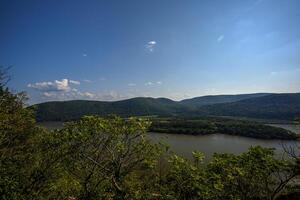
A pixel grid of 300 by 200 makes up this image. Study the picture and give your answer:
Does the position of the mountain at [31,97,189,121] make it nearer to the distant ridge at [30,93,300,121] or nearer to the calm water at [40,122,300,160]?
the distant ridge at [30,93,300,121]

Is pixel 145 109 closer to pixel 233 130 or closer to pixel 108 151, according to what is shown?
pixel 233 130

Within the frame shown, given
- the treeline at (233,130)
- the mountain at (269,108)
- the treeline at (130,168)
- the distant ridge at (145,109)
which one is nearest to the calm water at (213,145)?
the treeline at (233,130)

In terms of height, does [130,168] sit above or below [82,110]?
below

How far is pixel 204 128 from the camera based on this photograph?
8981 centimetres

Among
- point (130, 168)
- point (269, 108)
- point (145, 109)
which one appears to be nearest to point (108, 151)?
point (130, 168)

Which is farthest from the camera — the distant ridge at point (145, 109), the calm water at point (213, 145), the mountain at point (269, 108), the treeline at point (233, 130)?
the distant ridge at point (145, 109)

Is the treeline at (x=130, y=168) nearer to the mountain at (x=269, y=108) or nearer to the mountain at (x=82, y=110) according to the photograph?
the mountain at (x=269, y=108)

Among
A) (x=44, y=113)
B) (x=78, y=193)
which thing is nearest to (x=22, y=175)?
(x=78, y=193)

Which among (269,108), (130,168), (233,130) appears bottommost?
(233,130)

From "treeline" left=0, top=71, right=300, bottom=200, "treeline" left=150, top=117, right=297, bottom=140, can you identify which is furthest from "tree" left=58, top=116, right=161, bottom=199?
"treeline" left=150, top=117, right=297, bottom=140

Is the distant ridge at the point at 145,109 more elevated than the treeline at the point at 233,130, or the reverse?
the distant ridge at the point at 145,109

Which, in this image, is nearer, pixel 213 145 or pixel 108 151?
pixel 108 151

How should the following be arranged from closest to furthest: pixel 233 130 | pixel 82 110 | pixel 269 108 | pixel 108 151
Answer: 1. pixel 108 151
2. pixel 233 130
3. pixel 269 108
4. pixel 82 110

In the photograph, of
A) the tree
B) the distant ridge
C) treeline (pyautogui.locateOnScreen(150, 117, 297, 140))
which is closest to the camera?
the tree
